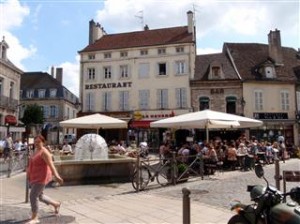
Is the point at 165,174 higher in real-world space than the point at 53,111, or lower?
lower

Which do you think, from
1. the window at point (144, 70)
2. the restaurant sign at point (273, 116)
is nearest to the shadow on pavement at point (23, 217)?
the restaurant sign at point (273, 116)

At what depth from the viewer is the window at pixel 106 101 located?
1258 inches

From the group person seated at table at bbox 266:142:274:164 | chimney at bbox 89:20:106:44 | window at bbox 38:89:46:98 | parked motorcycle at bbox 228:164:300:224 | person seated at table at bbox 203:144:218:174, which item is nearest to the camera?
parked motorcycle at bbox 228:164:300:224

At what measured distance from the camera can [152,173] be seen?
33.5 feet

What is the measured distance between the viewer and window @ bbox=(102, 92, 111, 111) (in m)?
32.0

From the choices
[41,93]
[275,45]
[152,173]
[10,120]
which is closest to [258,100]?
[275,45]

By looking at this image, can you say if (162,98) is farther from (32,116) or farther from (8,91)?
(32,116)

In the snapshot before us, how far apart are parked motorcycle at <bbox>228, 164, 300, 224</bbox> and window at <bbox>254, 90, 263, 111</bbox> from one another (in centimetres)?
2539

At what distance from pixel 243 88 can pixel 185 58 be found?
17.3ft

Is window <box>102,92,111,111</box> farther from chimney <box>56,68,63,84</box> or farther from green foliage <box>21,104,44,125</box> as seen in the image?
chimney <box>56,68,63,84</box>

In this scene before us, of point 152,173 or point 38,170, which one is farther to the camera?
point 152,173

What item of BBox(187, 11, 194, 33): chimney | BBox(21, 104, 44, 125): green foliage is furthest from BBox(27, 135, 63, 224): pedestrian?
BBox(21, 104, 44, 125): green foliage

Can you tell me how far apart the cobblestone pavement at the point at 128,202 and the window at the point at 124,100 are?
809 inches

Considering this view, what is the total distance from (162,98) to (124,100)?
3329 millimetres
